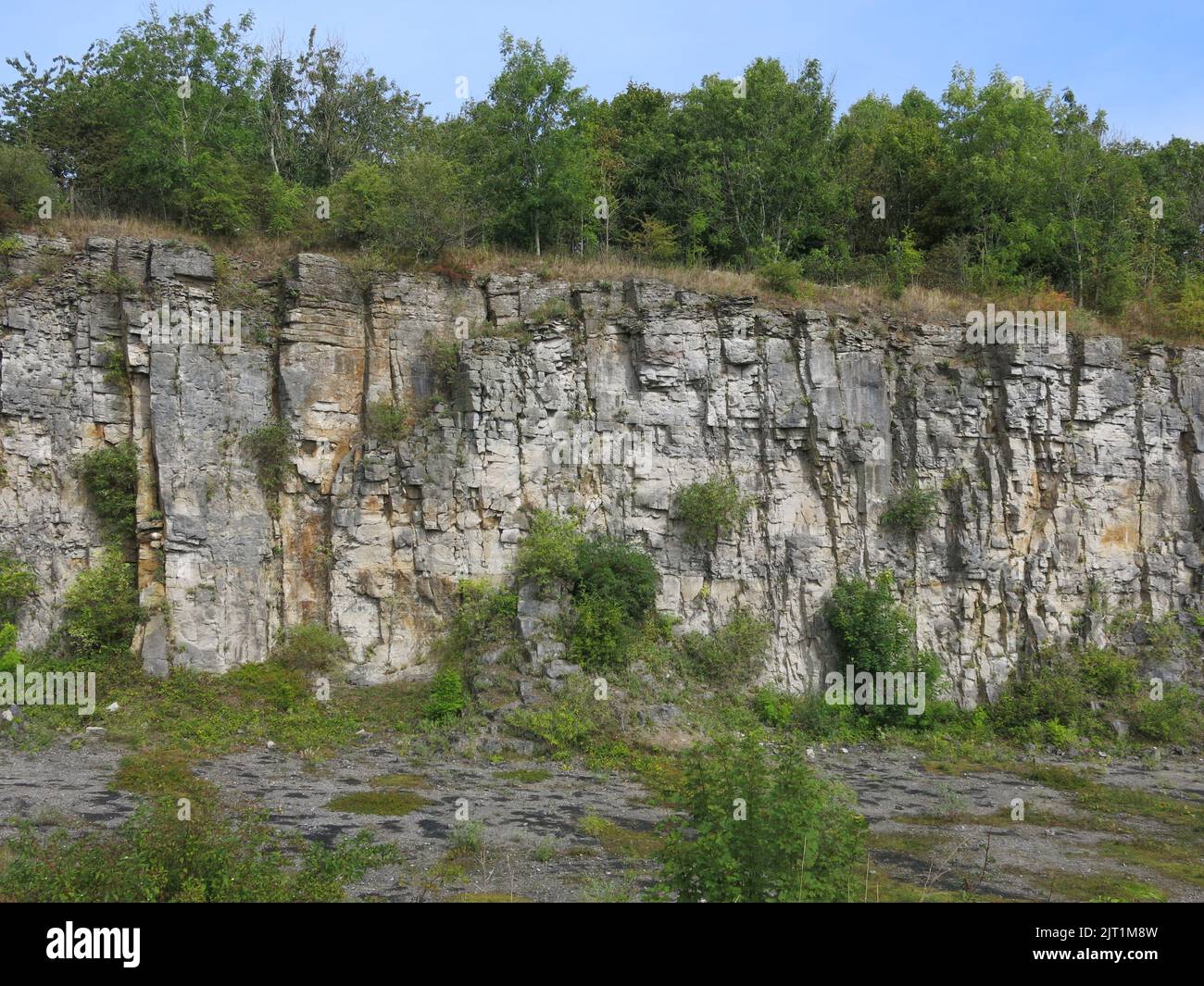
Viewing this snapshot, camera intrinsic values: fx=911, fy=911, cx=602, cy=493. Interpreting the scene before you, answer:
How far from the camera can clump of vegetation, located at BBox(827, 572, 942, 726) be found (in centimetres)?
2356

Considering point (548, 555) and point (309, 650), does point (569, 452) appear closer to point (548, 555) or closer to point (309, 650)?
point (548, 555)

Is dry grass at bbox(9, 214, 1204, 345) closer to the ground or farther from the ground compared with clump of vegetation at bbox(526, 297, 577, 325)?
farther from the ground

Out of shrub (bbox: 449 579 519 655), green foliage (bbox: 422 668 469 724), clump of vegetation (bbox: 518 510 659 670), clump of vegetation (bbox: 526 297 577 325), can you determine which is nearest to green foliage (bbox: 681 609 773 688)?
clump of vegetation (bbox: 518 510 659 670)

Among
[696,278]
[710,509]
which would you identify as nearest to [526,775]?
[710,509]

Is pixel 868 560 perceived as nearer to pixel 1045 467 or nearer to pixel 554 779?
pixel 1045 467

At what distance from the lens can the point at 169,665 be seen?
70.4 feet

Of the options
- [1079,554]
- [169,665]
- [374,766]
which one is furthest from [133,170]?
[1079,554]

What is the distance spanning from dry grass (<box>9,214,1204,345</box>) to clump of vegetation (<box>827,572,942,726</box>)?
8.46 meters

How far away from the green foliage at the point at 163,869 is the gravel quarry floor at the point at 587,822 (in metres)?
1.09

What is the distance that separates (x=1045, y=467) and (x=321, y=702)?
21093 millimetres

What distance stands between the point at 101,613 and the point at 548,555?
1076 cm

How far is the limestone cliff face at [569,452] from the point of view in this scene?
23.1 m

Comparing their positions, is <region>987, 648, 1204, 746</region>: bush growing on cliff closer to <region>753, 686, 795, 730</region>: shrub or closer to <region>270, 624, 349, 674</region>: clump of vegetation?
<region>753, 686, 795, 730</region>: shrub

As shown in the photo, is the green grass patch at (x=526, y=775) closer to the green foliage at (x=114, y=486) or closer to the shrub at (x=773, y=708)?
the shrub at (x=773, y=708)
